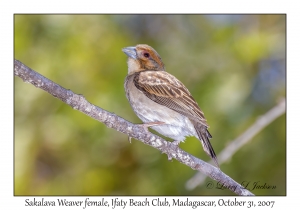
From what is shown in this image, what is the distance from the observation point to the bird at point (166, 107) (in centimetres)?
528

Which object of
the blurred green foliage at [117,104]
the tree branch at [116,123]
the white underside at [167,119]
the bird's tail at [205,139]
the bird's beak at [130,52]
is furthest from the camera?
the blurred green foliage at [117,104]

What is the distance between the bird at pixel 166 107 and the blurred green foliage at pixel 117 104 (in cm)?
66

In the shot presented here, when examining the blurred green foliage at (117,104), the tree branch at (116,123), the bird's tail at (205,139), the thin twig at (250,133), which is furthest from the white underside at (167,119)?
the thin twig at (250,133)

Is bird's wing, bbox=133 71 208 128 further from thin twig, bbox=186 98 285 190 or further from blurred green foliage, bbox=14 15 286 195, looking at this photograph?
thin twig, bbox=186 98 285 190

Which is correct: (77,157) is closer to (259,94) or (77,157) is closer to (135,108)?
(135,108)

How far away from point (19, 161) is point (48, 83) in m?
2.24

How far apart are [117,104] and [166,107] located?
1.15m

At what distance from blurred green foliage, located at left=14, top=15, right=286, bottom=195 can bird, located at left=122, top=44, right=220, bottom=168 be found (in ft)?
2.18

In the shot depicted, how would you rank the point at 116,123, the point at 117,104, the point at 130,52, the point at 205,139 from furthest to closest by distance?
the point at 117,104
the point at 130,52
the point at 205,139
the point at 116,123

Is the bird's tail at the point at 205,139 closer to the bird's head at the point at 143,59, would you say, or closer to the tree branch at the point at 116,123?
the tree branch at the point at 116,123

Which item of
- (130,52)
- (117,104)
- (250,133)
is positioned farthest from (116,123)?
(117,104)

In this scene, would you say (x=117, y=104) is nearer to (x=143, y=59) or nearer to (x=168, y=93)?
(x=143, y=59)

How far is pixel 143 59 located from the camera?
6.09 meters
